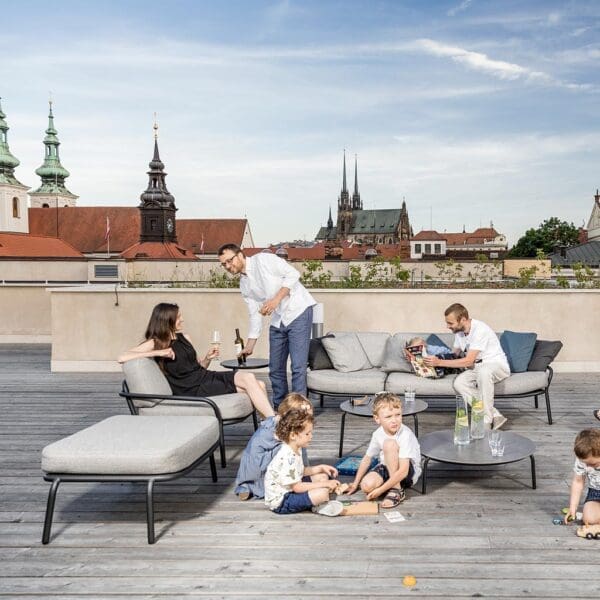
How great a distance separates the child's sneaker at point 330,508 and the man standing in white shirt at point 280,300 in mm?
1823

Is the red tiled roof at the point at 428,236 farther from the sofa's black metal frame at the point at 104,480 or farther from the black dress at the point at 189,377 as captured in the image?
the sofa's black metal frame at the point at 104,480

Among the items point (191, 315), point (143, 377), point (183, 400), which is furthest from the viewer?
point (191, 315)

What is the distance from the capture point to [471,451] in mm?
3564

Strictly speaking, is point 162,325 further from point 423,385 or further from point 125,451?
point 423,385

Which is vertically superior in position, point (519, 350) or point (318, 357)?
point (519, 350)

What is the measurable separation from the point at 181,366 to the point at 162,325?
0.38 m

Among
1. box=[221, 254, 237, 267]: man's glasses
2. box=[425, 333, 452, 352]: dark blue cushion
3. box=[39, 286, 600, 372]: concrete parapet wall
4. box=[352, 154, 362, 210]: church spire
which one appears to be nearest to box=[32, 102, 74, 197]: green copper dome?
box=[352, 154, 362, 210]: church spire

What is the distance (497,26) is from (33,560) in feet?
60.1

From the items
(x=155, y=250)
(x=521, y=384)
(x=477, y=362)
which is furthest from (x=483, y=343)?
(x=155, y=250)

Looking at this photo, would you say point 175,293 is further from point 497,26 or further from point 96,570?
point 497,26

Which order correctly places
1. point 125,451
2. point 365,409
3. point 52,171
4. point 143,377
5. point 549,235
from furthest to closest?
point 52,171 < point 549,235 < point 365,409 < point 143,377 < point 125,451

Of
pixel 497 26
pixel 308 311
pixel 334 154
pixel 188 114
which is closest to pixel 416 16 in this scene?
pixel 497 26

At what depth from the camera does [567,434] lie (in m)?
5.01

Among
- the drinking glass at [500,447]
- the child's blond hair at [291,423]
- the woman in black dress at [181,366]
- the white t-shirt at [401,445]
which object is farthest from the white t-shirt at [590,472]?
the woman in black dress at [181,366]
